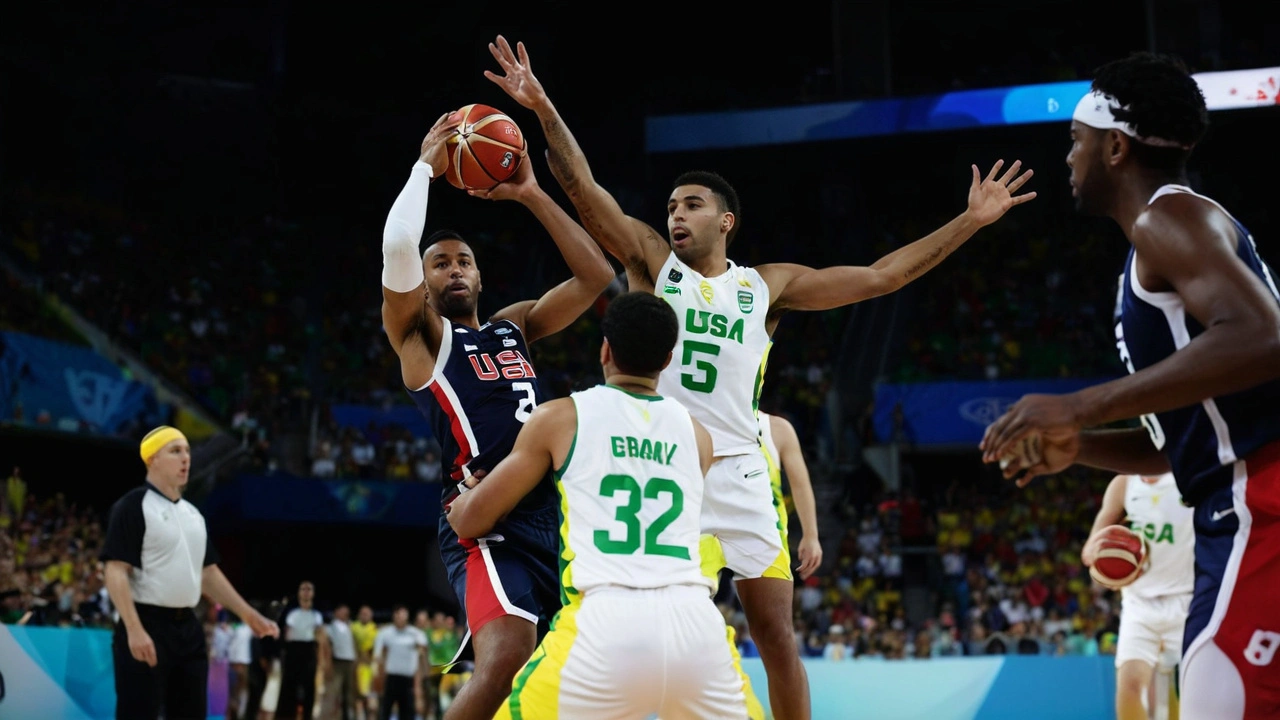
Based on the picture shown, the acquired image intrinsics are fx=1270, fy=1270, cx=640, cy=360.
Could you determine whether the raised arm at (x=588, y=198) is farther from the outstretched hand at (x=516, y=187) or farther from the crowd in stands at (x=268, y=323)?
the crowd in stands at (x=268, y=323)

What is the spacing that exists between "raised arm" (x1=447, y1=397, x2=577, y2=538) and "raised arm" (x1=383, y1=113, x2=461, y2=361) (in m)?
1.28

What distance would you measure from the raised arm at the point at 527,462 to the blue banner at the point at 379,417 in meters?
20.0

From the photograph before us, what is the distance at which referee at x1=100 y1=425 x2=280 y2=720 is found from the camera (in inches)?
293

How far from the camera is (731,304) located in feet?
19.0

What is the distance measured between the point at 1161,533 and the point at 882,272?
3856mm

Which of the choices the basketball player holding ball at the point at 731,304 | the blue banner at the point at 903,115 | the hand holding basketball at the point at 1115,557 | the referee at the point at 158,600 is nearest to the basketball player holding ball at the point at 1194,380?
the basketball player holding ball at the point at 731,304

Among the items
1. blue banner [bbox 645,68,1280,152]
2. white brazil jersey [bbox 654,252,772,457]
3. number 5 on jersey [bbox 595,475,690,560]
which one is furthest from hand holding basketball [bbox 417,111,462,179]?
blue banner [bbox 645,68,1280,152]

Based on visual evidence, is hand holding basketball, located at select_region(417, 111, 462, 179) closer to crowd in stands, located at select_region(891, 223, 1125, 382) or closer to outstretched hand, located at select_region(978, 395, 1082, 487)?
outstretched hand, located at select_region(978, 395, 1082, 487)

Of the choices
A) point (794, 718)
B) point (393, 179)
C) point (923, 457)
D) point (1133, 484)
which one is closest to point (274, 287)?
point (393, 179)

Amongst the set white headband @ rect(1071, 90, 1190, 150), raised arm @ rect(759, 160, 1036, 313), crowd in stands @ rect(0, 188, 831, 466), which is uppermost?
crowd in stands @ rect(0, 188, 831, 466)

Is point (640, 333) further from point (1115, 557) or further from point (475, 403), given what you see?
point (1115, 557)

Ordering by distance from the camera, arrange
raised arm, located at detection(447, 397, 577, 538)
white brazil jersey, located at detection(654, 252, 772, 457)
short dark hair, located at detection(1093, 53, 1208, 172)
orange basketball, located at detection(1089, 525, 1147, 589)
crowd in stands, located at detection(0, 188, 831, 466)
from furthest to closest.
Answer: crowd in stands, located at detection(0, 188, 831, 466) → orange basketball, located at detection(1089, 525, 1147, 589) → white brazil jersey, located at detection(654, 252, 772, 457) → raised arm, located at detection(447, 397, 577, 538) → short dark hair, located at detection(1093, 53, 1208, 172)

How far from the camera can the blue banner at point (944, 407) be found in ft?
73.2

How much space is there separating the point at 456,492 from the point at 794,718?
68.8 inches
